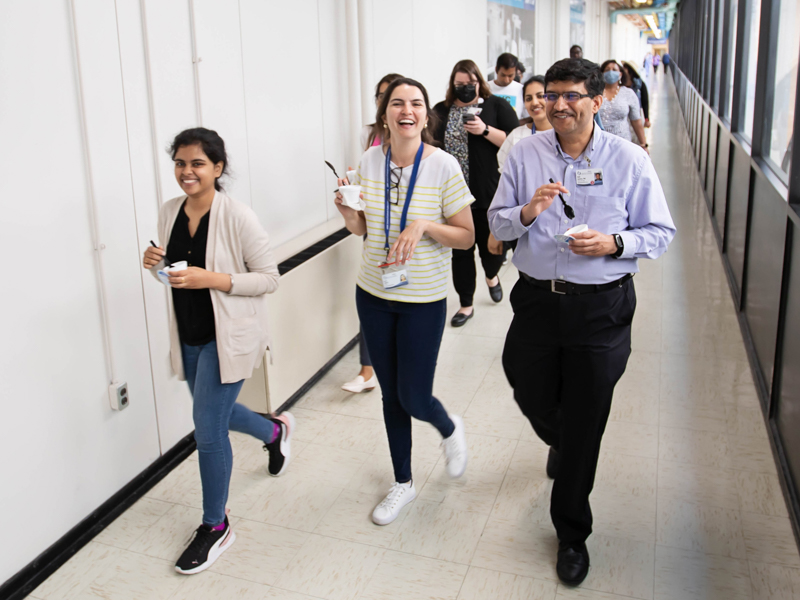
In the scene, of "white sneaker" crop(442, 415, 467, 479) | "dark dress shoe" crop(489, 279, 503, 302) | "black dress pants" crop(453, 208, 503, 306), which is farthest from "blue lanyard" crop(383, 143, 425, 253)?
"dark dress shoe" crop(489, 279, 503, 302)

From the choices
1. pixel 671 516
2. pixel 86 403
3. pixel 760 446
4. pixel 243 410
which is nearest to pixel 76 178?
pixel 86 403

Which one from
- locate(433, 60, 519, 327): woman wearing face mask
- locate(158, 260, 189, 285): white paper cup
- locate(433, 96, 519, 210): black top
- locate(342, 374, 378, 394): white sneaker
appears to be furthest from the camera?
locate(433, 96, 519, 210): black top

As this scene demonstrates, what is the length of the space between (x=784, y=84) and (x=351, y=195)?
3349 mm

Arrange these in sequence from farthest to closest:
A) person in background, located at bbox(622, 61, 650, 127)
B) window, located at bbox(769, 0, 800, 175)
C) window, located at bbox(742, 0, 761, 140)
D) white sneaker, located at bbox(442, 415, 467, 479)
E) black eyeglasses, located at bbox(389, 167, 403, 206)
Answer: person in background, located at bbox(622, 61, 650, 127)
window, located at bbox(742, 0, 761, 140)
window, located at bbox(769, 0, 800, 175)
white sneaker, located at bbox(442, 415, 467, 479)
black eyeglasses, located at bbox(389, 167, 403, 206)

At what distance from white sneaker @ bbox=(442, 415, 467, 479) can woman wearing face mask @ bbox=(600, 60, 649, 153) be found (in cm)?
359

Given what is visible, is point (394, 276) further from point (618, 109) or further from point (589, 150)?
point (618, 109)

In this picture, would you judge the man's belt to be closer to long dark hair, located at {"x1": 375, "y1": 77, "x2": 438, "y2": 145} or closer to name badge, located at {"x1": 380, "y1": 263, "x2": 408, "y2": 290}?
name badge, located at {"x1": 380, "y1": 263, "x2": 408, "y2": 290}

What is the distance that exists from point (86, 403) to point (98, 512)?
18.4 inches

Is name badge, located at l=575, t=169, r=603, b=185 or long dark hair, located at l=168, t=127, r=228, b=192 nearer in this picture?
name badge, located at l=575, t=169, r=603, b=185

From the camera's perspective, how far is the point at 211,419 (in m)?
Answer: 2.66

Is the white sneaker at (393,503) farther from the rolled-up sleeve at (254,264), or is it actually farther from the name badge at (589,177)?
the name badge at (589,177)

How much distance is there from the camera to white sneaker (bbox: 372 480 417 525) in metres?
2.94

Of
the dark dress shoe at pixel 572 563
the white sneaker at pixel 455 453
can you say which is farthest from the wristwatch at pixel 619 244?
the white sneaker at pixel 455 453

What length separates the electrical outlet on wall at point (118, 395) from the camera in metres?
3.00
